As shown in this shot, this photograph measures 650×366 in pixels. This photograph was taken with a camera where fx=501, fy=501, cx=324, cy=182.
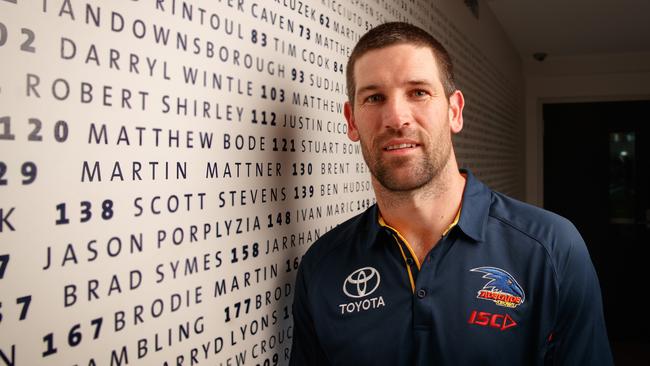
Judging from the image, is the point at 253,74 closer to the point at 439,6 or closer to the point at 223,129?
the point at 223,129

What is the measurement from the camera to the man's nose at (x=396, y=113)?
→ 0.85m

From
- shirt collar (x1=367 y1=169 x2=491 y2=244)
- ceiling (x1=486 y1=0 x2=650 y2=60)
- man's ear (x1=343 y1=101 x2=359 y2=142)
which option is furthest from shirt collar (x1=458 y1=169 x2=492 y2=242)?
ceiling (x1=486 y1=0 x2=650 y2=60)

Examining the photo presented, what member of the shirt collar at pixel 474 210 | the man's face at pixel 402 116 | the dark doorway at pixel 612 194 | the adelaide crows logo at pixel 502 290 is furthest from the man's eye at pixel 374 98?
the dark doorway at pixel 612 194

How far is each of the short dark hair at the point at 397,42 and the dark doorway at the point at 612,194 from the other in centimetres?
357

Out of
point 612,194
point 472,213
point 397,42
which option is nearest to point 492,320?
point 472,213

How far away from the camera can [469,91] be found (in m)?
2.12

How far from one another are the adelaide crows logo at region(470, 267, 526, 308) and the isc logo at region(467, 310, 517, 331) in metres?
0.02

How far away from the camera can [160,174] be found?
0.61 m

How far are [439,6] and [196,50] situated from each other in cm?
133

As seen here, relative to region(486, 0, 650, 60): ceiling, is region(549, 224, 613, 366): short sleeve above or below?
below

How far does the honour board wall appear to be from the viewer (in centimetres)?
47

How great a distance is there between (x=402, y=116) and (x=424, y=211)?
17cm

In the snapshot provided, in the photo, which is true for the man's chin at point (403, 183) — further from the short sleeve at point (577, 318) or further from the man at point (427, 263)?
the short sleeve at point (577, 318)

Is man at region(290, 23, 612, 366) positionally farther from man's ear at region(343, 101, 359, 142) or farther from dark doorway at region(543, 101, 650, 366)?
dark doorway at region(543, 101, 650, 366)
